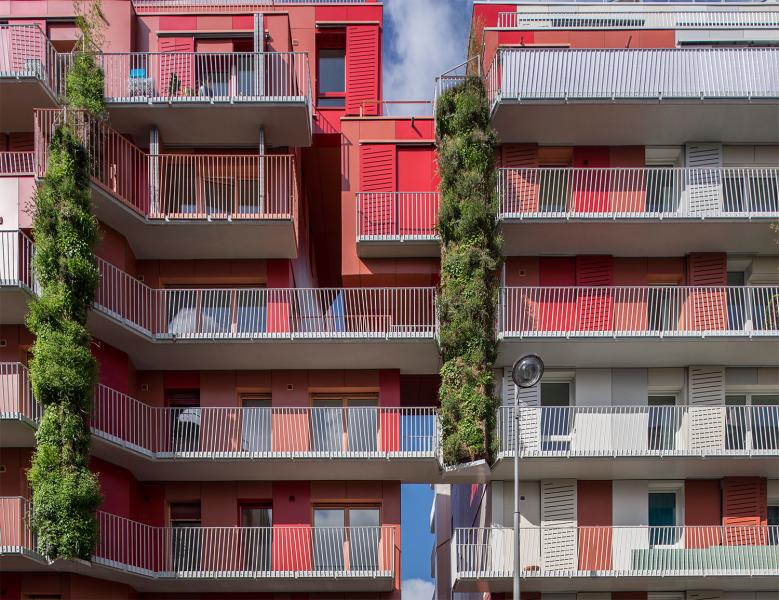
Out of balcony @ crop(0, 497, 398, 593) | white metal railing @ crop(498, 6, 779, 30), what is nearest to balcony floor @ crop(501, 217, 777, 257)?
white metal railing @ crop(498, 6, 779, 30)

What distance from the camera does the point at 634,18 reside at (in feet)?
113

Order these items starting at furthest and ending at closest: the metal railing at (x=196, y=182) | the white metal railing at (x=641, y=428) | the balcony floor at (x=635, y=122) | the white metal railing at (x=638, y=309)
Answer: the white metal railing at (x=638, y=309) → the balcony floor at (x=635, y=122) → the white metal railing at (x=641, y=428) → the metal railing at (x=196, y=182)

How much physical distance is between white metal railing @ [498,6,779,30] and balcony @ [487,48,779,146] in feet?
8.13

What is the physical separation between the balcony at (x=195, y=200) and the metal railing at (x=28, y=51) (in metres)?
1.26

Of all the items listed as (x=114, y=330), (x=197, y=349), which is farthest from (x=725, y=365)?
(x=114, y=330)

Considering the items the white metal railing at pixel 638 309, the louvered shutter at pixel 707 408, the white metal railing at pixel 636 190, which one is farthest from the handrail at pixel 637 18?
the louvered shutter at pixel 707 408

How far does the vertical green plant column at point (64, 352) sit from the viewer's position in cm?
2578

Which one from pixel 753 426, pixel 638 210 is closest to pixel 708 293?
pixel 638 210

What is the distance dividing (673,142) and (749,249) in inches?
138

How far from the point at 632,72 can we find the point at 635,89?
0.52 meters

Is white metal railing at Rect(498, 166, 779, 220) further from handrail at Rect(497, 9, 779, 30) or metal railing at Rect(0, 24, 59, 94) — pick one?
metal railing at Rect(0, 24, 59, 94)

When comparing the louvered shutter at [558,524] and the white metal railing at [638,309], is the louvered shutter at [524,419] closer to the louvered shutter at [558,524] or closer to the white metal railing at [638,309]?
the louvered shutter at [558,524]

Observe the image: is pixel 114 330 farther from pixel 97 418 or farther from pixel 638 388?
pixel 638 388

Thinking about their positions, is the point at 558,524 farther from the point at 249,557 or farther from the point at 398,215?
the point at 398,215
